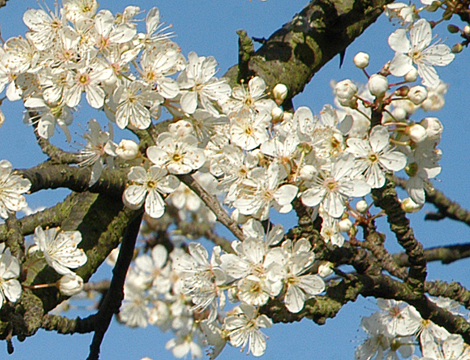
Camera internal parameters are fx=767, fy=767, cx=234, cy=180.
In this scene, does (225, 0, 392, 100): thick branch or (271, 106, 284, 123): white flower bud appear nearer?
(271, 106, 284, 123): white flower bud

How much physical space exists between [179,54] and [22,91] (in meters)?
0.60

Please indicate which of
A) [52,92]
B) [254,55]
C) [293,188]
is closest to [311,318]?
[293,188]

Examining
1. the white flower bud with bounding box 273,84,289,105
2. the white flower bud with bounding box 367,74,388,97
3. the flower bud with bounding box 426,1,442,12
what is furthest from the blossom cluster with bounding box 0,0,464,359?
the flower bud with bounding box 426,1,442,12

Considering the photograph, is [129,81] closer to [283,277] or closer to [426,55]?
[283,277]

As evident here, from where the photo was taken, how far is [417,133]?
8.29 feet

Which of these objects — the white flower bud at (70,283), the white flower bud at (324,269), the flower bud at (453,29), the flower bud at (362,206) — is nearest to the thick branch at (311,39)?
the flower bud at (453,29)

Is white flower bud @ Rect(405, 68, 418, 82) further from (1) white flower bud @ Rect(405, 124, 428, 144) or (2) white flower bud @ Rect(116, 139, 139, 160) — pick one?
(2) white flower bud @ Rect(116, 139, 139, 160)

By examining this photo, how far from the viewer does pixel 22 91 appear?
286 centimetres

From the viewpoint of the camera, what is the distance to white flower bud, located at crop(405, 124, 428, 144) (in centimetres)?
252

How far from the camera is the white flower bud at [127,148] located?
9.07 ft

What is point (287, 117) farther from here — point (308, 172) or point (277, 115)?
point (308, 172)

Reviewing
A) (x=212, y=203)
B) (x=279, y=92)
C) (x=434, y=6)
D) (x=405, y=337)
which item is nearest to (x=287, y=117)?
(x=279, y=92)

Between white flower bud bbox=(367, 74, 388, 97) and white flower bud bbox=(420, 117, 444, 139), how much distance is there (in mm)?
191

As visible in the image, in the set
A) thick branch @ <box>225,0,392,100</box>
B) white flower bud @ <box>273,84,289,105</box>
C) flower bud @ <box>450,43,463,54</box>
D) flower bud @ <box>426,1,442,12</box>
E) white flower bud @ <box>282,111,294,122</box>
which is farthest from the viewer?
thick branch @ <box>225,0,392,100</box>
